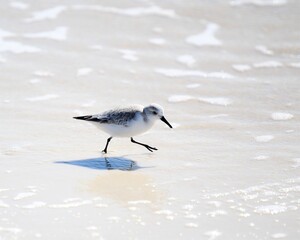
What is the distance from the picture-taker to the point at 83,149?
23.8 feet

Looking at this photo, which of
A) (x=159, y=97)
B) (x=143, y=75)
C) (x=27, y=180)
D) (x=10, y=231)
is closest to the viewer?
(x=10, y=231)

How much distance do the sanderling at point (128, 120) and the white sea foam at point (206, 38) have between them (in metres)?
3.38

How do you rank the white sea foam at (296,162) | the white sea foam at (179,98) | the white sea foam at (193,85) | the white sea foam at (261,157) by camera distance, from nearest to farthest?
the white sea foam at (296,162) < the white sea foam at (261,157) < the white sea foam at (179,98) < the white sea foam at (193,85)

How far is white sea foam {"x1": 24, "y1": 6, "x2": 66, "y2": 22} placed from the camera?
36.7ft

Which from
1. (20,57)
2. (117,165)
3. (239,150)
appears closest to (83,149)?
(117,165)

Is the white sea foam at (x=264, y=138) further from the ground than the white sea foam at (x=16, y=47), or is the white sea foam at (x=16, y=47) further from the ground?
the white sea foam at (x=16, y=47)

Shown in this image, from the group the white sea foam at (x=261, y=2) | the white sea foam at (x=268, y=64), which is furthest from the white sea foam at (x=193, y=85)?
the white sea foam at (x=261, y=2)

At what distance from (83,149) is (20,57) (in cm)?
300

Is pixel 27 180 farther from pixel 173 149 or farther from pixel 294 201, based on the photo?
pixel 294 201

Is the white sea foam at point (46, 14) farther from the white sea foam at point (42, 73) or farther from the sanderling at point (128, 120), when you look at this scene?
the sanderling at point (128, 120)

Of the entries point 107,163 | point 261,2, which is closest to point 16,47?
point 107,163

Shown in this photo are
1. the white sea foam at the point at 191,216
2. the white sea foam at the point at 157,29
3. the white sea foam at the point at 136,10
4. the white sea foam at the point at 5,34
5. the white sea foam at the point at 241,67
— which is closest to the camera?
the white sea foam at the point at 191,216

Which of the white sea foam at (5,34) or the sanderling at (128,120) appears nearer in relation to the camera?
the sanderling at (128,120)

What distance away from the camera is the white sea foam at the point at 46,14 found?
11.2m
